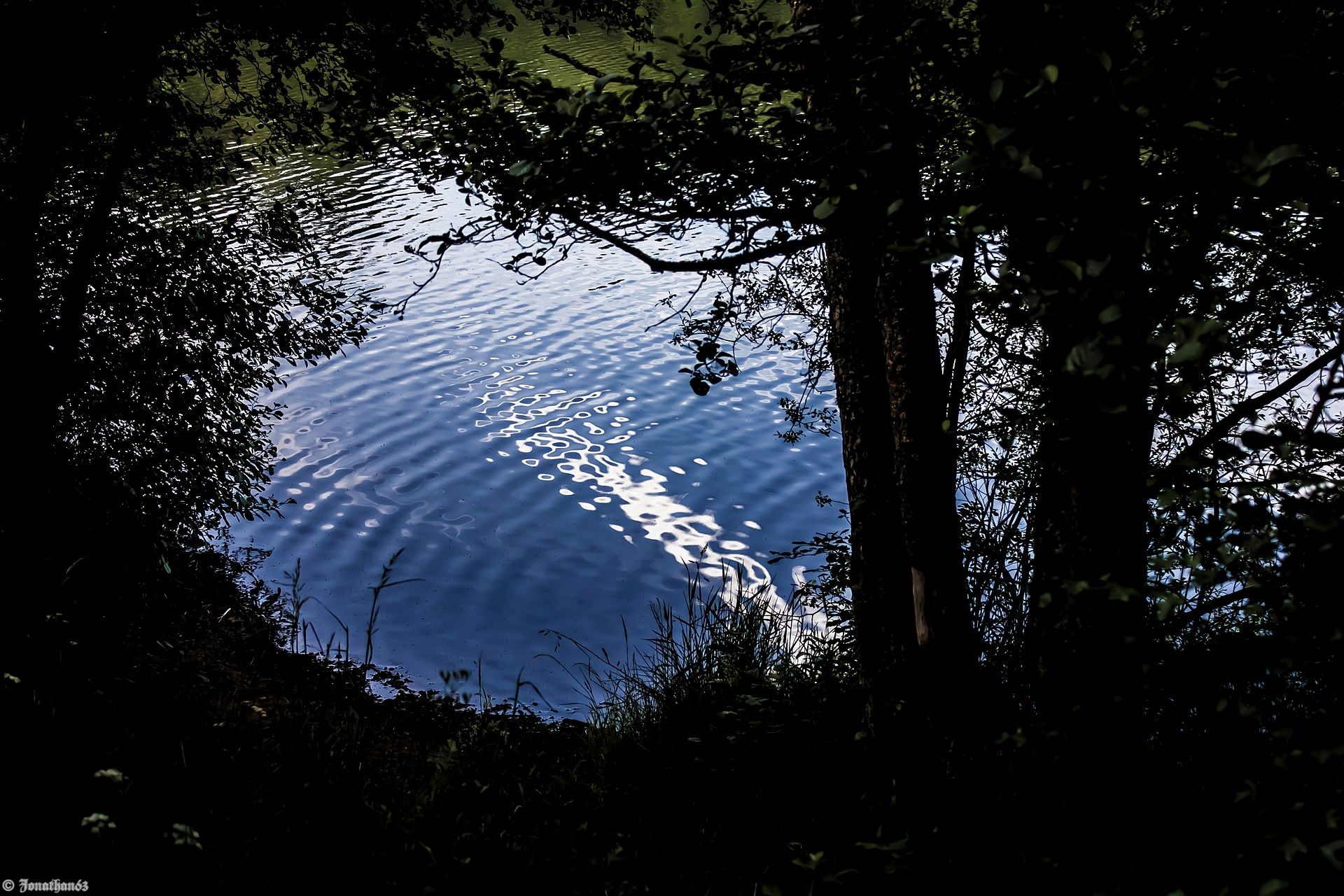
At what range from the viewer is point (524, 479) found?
11.3 meters

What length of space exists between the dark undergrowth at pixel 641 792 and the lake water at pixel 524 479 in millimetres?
2585

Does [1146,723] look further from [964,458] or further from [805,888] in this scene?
[964,458]

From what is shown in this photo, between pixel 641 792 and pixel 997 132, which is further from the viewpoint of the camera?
pixel 641 792

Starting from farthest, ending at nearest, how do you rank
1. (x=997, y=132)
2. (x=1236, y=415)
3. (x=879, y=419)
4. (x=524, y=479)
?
1. (x=524, y=479)
2. (x=879, y=419)
3. (x=1236, y=415)
4. (x=997, y=132)

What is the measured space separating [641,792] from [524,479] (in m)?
7.25

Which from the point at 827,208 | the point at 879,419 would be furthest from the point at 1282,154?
the point at 879,419

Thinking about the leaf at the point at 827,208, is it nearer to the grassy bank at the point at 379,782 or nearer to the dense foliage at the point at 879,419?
the dense foliage at the point at 879,419

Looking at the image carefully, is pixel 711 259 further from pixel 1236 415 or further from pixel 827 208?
pixel 1236 415

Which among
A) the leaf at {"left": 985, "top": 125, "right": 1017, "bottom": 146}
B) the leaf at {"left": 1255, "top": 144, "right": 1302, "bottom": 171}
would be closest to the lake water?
the leaf at {"left": 985, "top": 125, "right": 1017, "bottom": 146}

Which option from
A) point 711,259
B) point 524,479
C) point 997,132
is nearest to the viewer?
point 997,132

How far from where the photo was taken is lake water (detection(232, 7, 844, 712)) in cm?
894

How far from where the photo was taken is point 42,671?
4281 millimetres

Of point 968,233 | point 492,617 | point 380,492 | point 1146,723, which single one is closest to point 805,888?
point 1146,723

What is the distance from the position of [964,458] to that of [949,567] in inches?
76.7
